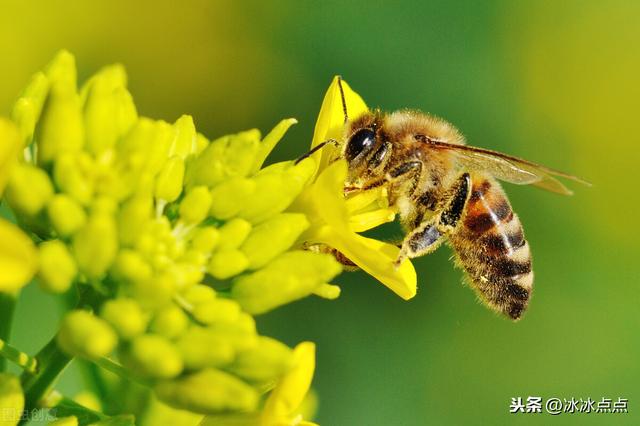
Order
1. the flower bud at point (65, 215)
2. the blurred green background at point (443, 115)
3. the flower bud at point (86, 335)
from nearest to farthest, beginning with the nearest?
the flower bud at point (86, 335) < the flower bud at point (65, 215) < the blurred green background at point (443, 115)

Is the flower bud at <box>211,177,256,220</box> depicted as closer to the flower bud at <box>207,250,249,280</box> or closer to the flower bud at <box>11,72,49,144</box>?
the flower bud at <box>207,250,249,280</box>

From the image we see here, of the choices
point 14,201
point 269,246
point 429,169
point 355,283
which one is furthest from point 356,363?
point 14,201

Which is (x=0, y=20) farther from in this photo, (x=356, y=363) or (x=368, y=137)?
(x=368, y=137)

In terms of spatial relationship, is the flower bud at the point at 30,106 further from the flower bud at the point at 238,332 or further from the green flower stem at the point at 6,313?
the flower bud at the point at 238,332

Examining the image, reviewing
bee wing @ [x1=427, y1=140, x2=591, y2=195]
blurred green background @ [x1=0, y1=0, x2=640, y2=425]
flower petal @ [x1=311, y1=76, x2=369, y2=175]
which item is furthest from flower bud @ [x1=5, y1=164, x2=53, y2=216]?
blurred green background @ [x1=0, y1=0, x2=640, y2=425]

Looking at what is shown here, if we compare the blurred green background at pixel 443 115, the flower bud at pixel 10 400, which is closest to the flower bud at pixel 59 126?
the flower bud at pixel 10 400

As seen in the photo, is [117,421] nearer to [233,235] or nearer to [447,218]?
[233,235]

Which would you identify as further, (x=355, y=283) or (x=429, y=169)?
(x=355, y=283)
